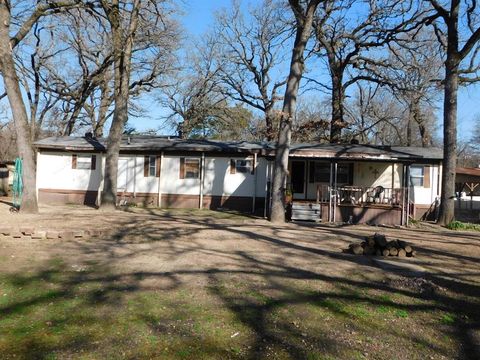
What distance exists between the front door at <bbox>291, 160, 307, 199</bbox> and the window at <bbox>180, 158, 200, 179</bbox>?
4354 mm

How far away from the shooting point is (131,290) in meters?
6.61

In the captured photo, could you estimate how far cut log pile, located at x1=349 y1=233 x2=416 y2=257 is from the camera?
31.8ft

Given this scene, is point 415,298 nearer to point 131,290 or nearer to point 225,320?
point 225,320

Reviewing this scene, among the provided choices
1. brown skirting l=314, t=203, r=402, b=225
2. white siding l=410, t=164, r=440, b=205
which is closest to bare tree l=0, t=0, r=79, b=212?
A: brown skirting l=314, t=203, r=402, b=225

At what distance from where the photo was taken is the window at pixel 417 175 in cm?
2120

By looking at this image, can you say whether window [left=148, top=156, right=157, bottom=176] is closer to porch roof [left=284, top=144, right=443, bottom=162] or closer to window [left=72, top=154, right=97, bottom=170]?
window [left=72, top=154, right=97, bottom=170]

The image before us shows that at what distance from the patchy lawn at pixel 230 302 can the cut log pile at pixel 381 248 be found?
1.28ft

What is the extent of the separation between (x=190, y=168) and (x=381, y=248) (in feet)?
42.9

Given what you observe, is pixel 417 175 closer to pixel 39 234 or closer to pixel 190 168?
pixel 190 168

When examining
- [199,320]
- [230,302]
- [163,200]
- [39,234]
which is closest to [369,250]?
[230,302]

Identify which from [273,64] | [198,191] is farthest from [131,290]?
[273,64]

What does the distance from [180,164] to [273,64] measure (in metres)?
20.2

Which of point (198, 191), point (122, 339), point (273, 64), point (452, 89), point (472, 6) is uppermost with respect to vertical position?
point (273, 64)

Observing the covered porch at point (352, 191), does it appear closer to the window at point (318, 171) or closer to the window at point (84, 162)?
the window at point (318, 171)
